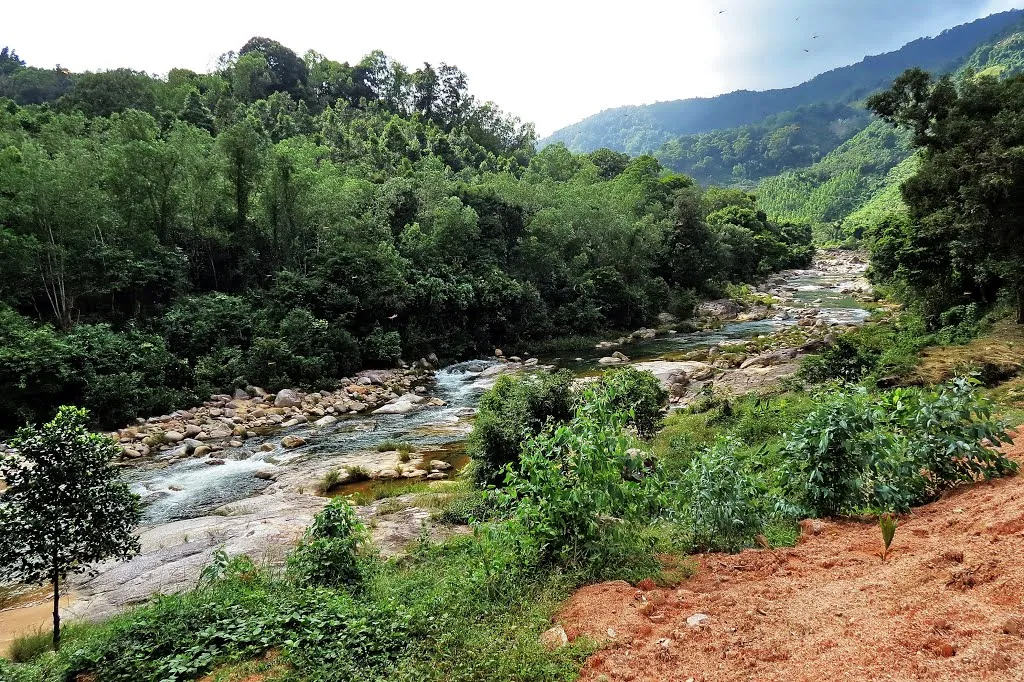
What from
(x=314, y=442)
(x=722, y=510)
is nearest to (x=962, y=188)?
(x=722, y=510)

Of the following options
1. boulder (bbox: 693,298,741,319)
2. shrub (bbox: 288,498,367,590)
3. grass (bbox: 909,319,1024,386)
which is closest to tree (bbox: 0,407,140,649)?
shrub (bbox: 288,498,367,590)

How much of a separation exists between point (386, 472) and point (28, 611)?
24.1 feet

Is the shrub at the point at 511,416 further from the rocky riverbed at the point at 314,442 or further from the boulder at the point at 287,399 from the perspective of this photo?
the boulder at the point at 287,399

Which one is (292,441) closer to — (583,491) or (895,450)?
(583,491)

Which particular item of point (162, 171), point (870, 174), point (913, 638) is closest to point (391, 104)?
point (162, 171)

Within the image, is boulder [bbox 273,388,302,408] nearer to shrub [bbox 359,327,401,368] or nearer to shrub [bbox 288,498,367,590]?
shrub [bbox 359,327,401,368]

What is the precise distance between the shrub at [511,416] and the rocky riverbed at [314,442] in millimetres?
1649

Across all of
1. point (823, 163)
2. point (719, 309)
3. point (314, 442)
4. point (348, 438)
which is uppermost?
point (823, 163)

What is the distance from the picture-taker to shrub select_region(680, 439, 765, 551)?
229 inches

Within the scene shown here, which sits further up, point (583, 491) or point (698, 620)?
point (583, 491)

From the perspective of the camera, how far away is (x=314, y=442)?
1716cm

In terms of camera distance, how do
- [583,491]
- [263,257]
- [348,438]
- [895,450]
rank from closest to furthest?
[583,491] → [895,450] → [348,438] → [263,257]

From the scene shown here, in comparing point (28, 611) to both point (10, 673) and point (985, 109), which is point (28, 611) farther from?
point (985, 109)

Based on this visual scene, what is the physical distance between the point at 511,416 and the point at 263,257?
22.7m
